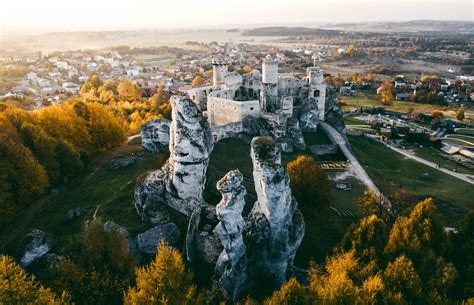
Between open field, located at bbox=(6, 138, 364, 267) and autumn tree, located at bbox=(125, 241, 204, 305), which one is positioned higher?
autumn tree, located at bbox=(125, 241, 204, 305)

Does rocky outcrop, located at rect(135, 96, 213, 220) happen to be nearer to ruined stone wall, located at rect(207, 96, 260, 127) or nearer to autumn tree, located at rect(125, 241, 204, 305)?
autumn tree, located at rect(125, 241, 204, 305)

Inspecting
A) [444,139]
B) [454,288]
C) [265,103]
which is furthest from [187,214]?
[444,139]

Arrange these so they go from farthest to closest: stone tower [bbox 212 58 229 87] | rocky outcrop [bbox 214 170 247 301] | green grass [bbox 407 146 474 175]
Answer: stone tower [bbox 212 58 229 87]
green grass [bbox 407 146 474 175]
rocky outcrop [bbox 214 170 247 301]

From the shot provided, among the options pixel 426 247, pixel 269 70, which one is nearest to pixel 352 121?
pixel 269 70

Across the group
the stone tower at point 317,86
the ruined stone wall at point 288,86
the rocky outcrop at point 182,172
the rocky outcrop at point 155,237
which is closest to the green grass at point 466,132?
the stone tower at point 317,86

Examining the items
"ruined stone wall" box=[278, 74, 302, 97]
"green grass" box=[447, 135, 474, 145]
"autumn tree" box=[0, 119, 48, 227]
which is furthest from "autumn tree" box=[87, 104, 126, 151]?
"green grass" box=[447, 135, 474, 145]

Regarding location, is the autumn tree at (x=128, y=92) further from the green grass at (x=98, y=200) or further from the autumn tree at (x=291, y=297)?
the autumn tree at (x=291, y=297)

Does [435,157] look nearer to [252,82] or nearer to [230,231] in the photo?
[252,82]
